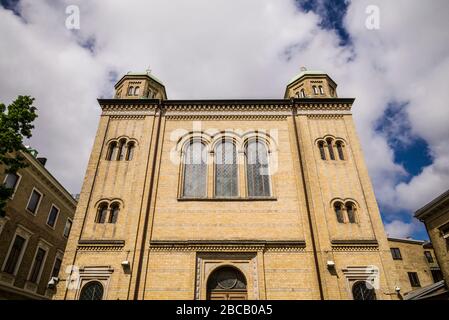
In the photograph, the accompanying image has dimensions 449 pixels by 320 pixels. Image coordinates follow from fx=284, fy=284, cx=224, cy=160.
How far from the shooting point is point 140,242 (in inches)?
507

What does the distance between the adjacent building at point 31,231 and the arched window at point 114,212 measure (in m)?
7.42

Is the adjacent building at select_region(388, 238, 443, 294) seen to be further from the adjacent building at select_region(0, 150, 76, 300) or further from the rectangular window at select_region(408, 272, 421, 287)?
the adjacent building at select_region(0, 150, 76, 300)

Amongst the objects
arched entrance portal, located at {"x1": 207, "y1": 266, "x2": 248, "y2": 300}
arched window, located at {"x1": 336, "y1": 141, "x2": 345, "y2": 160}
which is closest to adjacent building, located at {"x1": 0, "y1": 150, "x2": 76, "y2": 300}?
arched entrance portal, located at {"x1": 207, "y1": 266, "x2": 248, "y2": 300}

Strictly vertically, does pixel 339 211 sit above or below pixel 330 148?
below

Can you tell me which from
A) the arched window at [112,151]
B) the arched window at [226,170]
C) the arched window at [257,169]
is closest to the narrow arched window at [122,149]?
the arched window at [112,151]

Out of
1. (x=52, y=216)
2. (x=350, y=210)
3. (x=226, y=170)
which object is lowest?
(x=350, y=210)

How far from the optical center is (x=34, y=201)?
2009 centimetres

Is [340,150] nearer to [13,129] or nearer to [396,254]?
[13,129]

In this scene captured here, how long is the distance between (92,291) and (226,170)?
8.38m

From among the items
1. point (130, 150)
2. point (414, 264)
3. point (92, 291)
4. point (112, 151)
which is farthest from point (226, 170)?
point (414, 264)

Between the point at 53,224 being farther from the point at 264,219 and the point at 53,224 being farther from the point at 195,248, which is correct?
the point at 264,219

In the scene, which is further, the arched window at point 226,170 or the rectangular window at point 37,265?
the rectangular window at point 37,265

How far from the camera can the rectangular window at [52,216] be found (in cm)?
2180

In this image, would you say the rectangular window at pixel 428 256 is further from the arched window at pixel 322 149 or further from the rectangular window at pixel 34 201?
the rectangular window at pixel 34 201
